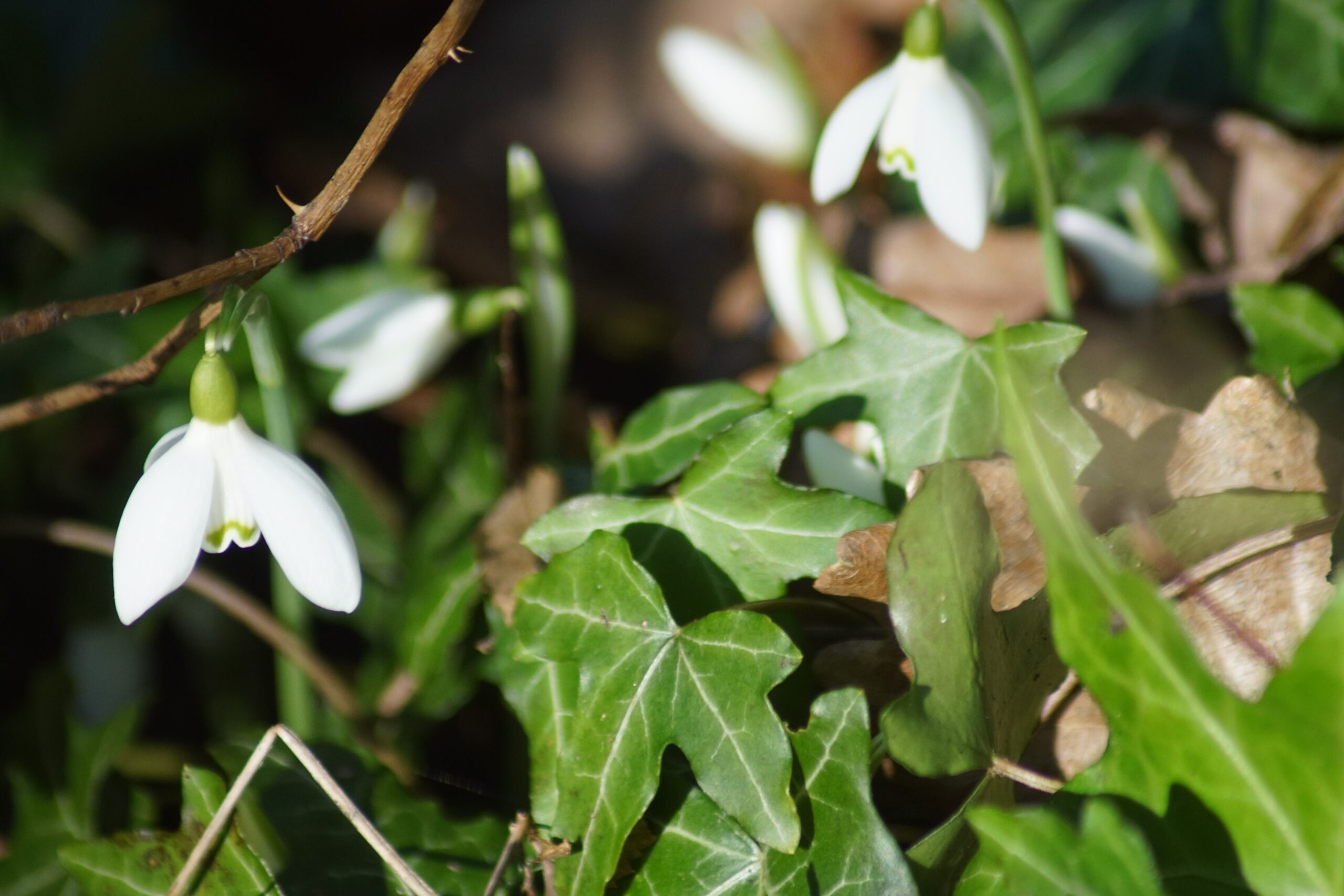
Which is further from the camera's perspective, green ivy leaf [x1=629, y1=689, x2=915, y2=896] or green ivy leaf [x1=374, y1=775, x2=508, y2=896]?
green ivy leaf [x1=374, y1=775, x2=508, y2=896]

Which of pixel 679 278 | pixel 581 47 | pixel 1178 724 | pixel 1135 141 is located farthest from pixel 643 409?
pixel 581 47

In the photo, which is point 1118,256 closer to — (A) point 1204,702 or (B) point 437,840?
(A) point 1204,702

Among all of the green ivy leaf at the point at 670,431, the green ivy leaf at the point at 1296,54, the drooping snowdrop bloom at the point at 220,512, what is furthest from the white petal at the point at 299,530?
the green ivy leaf at the point at 1296,54

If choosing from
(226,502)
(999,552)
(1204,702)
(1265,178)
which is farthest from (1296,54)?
(226,502)

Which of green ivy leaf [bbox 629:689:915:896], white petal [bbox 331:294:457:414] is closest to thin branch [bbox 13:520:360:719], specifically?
white petal [bbox 331:294:457:414]

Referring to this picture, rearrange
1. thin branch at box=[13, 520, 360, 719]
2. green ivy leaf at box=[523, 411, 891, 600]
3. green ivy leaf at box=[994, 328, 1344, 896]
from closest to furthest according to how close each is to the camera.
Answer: green ivy leaf at box=[994, 328, 1344, 896], green ivy leaf at box=[523, 411, 891, 600], thin branch at box=[13, 520, 360, 719]

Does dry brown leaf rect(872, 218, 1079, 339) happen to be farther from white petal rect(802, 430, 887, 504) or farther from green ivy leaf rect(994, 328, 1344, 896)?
green ivy leaf rect(994, 328, 1344, 896)

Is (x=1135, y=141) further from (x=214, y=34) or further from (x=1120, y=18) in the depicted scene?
(x=214, y=34)

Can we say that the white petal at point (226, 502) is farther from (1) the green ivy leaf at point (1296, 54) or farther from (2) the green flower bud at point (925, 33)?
(1) the green ivy leaf at point (1296, 54)
